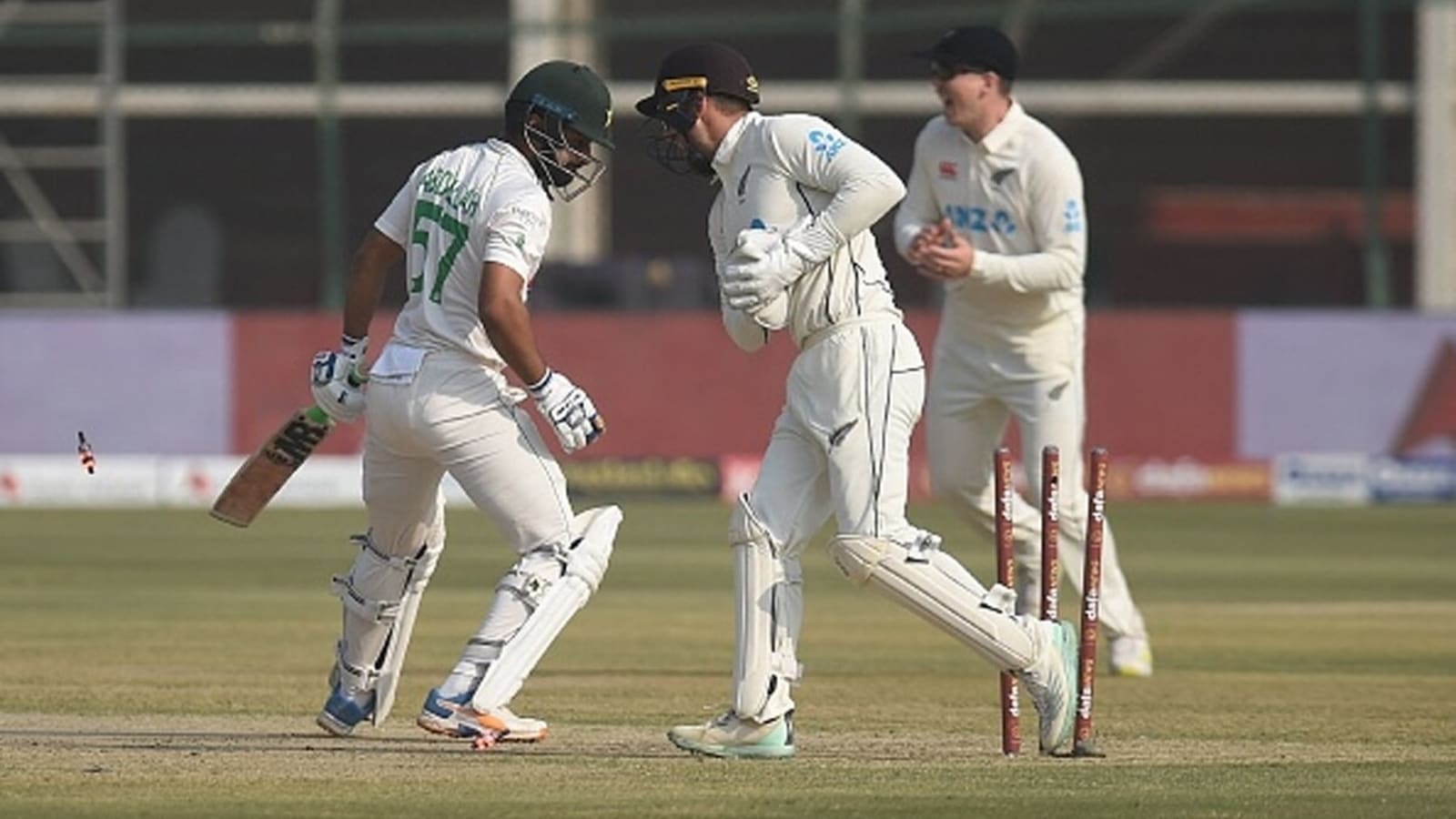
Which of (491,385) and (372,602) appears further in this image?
(372,602)

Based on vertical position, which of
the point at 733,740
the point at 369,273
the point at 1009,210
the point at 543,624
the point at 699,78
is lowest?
the point at 733,740

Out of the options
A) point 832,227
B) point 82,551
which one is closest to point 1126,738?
point 832,227

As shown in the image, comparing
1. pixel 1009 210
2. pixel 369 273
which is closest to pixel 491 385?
pixel 369 273

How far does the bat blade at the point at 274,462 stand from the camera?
8742 mm

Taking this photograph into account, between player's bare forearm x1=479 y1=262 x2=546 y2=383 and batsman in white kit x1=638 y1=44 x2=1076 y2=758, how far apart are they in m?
0.53

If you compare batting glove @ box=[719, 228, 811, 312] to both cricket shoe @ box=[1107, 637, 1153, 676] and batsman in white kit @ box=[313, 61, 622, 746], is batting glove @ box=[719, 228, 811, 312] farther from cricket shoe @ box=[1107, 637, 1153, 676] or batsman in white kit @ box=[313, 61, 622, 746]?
cricket shoe @ box=[1107, 637, 1153, 676]

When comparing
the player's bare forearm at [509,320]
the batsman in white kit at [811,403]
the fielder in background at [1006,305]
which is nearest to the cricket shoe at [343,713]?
the batsman in white kit at [811,403]

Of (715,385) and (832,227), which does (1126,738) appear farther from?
(715,385)

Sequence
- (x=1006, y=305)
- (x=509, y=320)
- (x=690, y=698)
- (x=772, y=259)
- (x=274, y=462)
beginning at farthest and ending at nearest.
→ (x=1006, y=305) → (x=690, y=698) → (x=274, y=462) → (x=772, y=259) → (x=509, y=320)

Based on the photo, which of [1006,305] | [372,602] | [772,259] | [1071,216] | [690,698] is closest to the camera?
[772,259]

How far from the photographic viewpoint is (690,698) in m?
9.75

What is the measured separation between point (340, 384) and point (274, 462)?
484 millimetres

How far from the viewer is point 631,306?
73.7ft

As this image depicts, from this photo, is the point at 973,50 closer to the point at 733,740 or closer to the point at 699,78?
the point at 699,78
